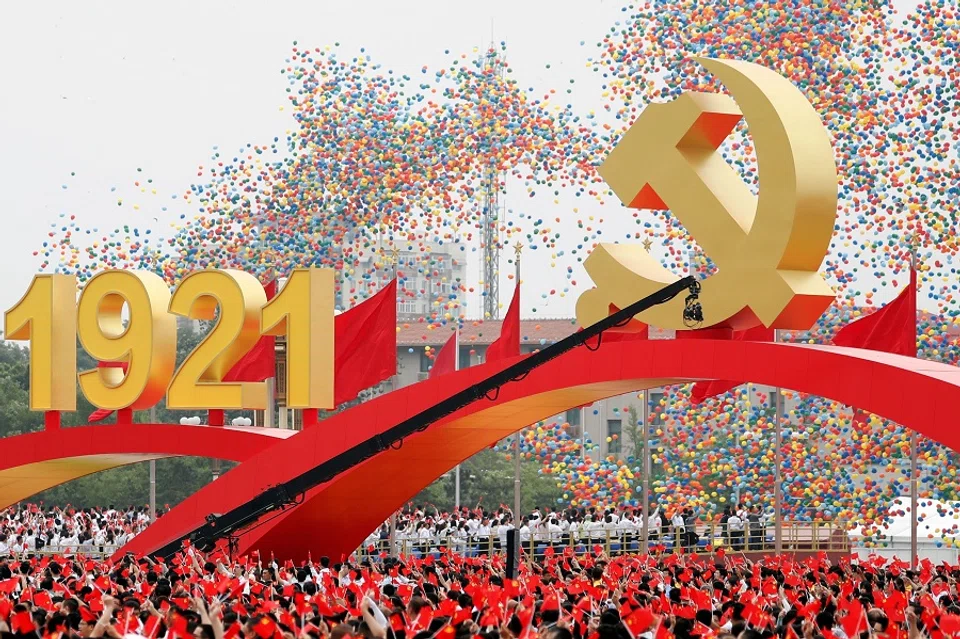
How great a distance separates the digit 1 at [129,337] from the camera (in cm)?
2008

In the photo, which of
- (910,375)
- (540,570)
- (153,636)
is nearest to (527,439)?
(540,570)

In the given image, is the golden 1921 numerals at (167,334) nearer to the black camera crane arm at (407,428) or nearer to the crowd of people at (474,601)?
the black camera crane arm at (407,428)

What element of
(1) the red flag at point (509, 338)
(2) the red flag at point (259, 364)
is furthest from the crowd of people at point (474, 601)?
(2) the red flag at point (259, 364)

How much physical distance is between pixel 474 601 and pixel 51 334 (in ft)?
36.2

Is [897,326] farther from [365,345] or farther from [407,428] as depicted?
[365,345]

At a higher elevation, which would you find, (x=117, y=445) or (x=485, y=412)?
(x=485, y=412)

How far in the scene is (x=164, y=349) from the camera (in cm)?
2016

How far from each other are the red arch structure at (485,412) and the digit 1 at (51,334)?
2839mm

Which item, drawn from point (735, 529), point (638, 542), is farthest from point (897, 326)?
point (638, 542)

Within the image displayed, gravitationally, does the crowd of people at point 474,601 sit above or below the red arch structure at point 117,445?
below

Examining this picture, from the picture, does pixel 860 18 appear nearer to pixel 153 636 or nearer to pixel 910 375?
pixel 910 375

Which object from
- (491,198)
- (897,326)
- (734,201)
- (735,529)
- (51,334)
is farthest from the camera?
(491,198)

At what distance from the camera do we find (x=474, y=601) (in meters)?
11.7

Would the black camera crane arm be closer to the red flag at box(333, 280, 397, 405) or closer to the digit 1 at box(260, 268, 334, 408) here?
the digit 1 at box(260, 268, 334, 408)
